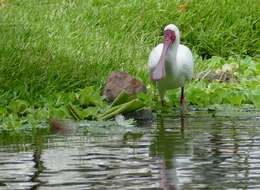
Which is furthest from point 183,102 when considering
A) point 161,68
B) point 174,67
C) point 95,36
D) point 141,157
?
point 141,157

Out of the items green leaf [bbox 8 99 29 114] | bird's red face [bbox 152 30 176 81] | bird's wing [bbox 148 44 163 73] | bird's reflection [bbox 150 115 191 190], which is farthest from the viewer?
bird's wing [bbox 148 44 163 73]

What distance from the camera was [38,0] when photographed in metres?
13.9

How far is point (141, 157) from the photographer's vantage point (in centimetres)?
646

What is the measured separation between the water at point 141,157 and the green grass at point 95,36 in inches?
52.8

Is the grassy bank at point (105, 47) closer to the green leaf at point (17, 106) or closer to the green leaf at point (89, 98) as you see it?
the green leaf at point (17, 106)

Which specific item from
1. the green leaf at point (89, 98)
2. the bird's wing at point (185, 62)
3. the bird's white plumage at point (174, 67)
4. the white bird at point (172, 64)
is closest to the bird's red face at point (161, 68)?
the white bird at point (172, 64)

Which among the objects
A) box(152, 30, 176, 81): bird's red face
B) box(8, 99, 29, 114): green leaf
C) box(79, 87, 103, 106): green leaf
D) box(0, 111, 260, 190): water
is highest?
box(152, 30, 176, 81): bird's red face

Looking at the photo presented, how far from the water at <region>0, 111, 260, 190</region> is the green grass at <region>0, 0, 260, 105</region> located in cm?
134

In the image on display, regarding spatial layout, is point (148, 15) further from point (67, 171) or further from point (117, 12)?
point (67, 171)

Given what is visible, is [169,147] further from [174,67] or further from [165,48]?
[174,67]

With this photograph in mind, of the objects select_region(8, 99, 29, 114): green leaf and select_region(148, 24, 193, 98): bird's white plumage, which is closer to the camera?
select_region(8, 99, 29, 114): green leaf

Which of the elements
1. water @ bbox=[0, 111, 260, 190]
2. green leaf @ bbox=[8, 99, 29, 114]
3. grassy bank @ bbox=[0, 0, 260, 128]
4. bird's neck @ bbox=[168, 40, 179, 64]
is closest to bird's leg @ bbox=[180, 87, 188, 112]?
grassy bank @ bbox=[0, 0, 260, 128]

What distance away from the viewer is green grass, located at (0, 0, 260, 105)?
9320 millimetres

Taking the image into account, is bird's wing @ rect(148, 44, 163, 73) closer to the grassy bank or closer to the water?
the grassy bank
